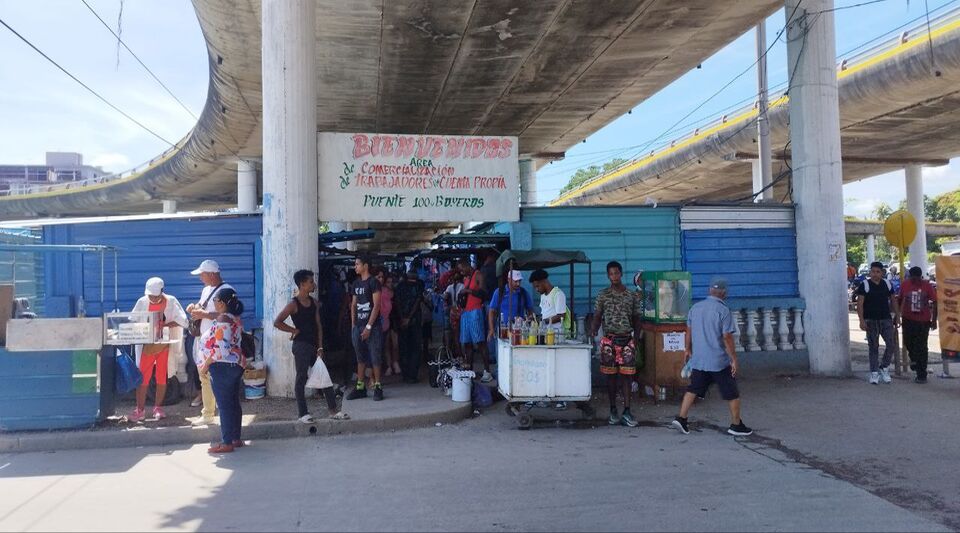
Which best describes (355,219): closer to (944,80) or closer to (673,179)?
(944,80)

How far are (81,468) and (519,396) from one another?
14.4 ft

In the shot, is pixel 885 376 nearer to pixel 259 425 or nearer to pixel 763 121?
pixel 259 425

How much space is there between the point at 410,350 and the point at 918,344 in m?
7.66

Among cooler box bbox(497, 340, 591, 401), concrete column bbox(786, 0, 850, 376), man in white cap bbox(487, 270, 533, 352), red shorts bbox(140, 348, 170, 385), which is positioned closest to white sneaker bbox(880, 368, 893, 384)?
concrete column bbox(786, 0, 850, 376)

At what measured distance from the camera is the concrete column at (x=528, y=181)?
25453 mm

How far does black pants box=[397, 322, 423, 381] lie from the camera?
10.2 metres

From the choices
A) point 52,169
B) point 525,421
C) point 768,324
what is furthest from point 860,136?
point 52,169

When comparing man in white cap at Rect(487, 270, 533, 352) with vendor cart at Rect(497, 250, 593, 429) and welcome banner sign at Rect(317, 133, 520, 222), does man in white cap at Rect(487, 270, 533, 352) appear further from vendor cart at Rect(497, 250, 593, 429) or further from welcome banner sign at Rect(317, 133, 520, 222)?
welcome banner sign at Rect(317, 133, 520, 222)

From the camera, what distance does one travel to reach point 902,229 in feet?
35.7

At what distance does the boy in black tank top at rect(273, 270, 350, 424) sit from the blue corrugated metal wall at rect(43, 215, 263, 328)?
2.72 m

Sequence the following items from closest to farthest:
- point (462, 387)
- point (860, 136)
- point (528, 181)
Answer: point (462, 387)
point (860, 136)
point (528, 181)

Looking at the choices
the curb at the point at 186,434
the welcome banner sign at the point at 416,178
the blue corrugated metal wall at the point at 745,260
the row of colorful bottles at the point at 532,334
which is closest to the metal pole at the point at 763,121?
the blue corrugated metal wall at the point at 745,260

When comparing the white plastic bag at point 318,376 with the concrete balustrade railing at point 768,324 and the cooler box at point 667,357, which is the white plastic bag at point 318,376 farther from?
the concrete balustrade railing at point 768,324

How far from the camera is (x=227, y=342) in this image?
22.2 ft
